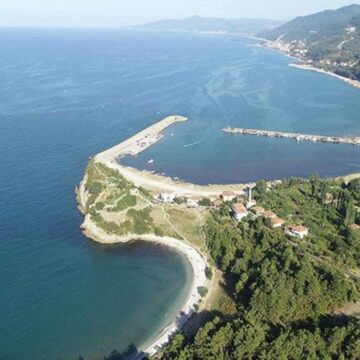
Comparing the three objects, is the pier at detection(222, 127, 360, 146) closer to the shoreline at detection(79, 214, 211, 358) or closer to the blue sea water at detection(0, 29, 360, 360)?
the blue sea water at detection(0, 29, 360, 360)

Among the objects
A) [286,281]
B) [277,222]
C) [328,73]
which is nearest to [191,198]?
[277,222]

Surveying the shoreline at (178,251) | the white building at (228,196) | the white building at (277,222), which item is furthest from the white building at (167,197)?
the white building at (277,222)

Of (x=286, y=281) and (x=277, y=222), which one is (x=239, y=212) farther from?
(x=286, y=281)

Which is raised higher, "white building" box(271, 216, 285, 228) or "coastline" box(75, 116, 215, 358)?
"white building" box(271, 216, 285, 228)

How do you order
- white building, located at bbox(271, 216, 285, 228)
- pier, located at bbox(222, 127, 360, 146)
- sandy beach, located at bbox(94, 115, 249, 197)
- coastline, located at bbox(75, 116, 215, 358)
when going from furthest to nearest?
1. pier, located at bbox(222, 127, 360, 146)
2. sandy beach, located at bbox(94, 115, 249, 197)
3. white building, located at bbox(271, 216, 285, 228)
4. coastline, located at bbox(75, 116, 215, 358)

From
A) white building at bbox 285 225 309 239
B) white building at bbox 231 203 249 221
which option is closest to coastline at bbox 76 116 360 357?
white building at bbox 231 203 249 221

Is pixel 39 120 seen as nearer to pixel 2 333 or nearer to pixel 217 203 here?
pixel 217 203

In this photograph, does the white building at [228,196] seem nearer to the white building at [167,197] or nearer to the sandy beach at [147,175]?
the sandy beach at [147,175]
